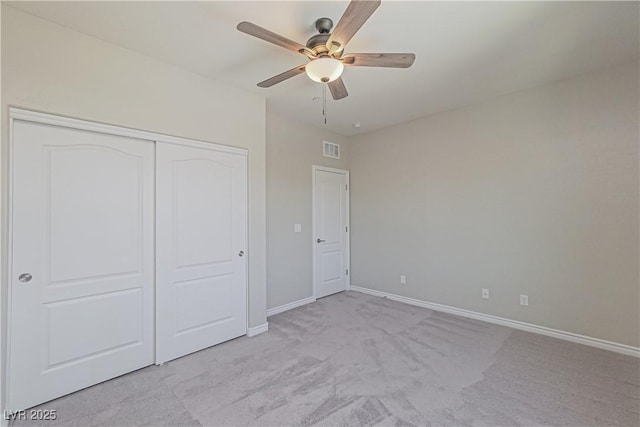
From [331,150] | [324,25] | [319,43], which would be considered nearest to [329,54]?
[319,43]

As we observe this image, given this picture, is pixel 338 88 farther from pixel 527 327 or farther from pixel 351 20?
pixel 527 327

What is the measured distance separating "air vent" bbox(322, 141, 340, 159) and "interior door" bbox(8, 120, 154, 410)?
274cm

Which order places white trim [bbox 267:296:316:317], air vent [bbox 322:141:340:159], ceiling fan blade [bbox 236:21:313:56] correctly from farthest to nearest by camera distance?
1. air vent [bbox 322:141:340:159]
2. white trim [bbox 267:296:316:317]
3. ceiling fan blade [bbox 236:21:313:56]

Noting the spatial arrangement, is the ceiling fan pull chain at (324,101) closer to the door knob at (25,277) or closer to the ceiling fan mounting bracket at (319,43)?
the ceiling fan mounting bracket at (319,43)

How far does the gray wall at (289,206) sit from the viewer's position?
3.96 metres

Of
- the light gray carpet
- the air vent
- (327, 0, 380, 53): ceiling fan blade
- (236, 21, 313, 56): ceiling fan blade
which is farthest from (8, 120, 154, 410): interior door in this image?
the air vent

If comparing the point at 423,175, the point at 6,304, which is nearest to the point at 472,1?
the point at 423,175

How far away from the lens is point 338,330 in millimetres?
3314

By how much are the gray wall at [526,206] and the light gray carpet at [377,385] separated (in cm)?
57

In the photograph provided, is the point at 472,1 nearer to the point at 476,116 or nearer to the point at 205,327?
the point at 476,116

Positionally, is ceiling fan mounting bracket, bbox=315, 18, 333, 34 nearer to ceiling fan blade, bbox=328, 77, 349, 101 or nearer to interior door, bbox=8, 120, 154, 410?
ceiling fan blade, bbox=328, 77, 349, 101

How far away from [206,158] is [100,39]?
1.21m

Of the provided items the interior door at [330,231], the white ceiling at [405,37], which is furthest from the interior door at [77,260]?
the interior door at [330,231]

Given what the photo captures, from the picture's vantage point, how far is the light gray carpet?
1905mm
